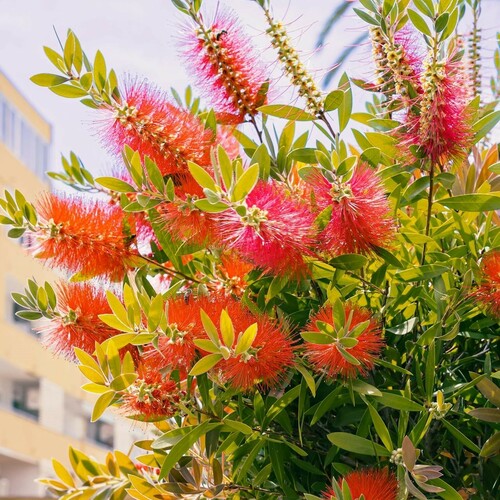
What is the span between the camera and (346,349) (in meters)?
0.57

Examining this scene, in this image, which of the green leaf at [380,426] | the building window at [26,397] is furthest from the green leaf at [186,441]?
the building window at [26,397]

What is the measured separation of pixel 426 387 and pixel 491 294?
0.24 feet

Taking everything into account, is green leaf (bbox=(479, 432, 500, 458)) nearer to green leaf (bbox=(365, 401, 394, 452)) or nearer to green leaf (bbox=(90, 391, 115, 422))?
green leaf (bbox=(365, 401, 394, 452))

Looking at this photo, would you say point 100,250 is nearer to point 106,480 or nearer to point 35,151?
point 106,480

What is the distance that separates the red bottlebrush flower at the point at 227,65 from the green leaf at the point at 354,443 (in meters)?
0.23

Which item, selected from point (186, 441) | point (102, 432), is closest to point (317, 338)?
point (186, 441)

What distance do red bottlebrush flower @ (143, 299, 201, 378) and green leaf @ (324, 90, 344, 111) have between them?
0.53 ft

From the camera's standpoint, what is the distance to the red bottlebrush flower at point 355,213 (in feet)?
1.87

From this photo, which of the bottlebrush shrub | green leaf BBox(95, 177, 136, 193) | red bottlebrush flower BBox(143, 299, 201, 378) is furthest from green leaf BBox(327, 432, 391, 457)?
green leaf BBox(95, 177, 136, 193)

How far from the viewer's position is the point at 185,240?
0.61m

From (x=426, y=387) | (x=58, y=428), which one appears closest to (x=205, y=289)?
(x=426, y=387)

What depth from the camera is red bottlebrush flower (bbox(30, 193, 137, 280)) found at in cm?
64

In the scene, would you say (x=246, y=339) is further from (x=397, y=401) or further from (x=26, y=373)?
(x=26, y=373)

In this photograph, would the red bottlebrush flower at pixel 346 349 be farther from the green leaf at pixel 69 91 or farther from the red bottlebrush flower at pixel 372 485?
the green leaf at pixel 69 91
